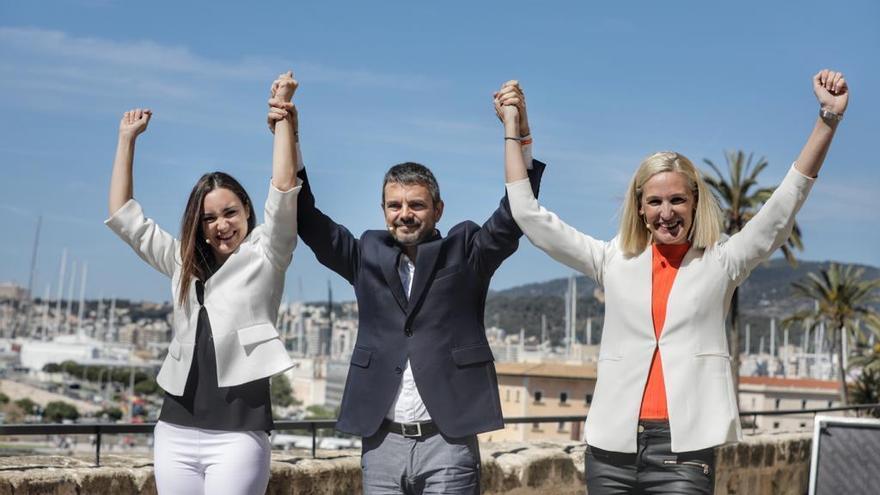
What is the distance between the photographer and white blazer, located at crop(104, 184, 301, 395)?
12.5 ft

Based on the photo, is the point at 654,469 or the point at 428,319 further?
the point at 428,319

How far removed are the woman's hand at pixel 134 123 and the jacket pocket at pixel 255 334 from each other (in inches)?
33.4

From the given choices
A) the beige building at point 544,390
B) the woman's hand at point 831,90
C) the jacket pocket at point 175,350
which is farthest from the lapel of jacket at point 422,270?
the beige building at point 544,390

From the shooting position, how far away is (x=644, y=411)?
360 centimetres

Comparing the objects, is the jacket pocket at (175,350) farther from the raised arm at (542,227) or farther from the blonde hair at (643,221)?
the blonde hair at (643,221)

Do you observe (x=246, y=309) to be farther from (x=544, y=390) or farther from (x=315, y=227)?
(x=544, y=390)

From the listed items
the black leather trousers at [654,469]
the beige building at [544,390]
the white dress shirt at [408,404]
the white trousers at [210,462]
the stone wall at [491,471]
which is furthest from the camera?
the beige building at [544,390]

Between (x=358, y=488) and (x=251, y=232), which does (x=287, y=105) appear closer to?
(x=251, y=232)

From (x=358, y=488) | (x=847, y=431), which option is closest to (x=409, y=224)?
(x=847, y=431)

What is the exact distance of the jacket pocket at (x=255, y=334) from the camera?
3.81 meters

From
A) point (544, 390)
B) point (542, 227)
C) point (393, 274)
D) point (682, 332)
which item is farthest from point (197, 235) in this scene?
point (544, 390)

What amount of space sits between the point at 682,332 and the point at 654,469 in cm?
40

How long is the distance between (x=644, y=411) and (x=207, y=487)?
4.16ft

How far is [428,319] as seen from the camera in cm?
386
